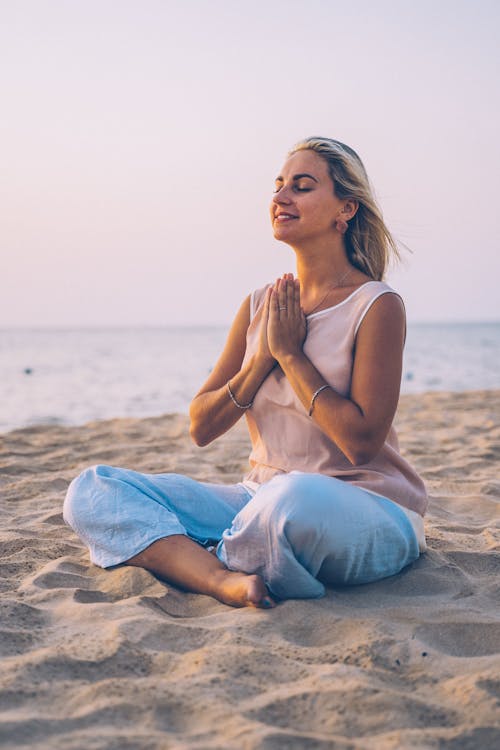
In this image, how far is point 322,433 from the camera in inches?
111

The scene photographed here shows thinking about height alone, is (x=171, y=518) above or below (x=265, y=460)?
below

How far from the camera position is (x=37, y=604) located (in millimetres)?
2516

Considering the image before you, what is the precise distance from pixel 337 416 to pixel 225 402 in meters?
0.58

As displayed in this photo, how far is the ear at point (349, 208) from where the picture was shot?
9.68ft

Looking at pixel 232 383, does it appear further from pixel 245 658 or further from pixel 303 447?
pixel 245 658

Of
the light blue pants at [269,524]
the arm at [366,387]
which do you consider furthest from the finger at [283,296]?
the light blue pants at [269,524]

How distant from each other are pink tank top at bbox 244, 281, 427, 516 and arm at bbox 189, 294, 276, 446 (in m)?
0.06

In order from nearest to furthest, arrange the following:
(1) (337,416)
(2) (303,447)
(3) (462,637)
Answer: (3) (462,637), (1) (337,416), (2) (303,447)

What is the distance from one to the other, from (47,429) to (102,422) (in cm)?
64

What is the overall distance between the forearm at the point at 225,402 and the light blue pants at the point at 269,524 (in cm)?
23

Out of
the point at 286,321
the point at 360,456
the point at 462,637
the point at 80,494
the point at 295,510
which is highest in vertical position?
the point at 286,321

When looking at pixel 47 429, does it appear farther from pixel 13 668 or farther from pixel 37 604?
pixel 13 668

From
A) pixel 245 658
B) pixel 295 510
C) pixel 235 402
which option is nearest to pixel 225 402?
pixel 235 402

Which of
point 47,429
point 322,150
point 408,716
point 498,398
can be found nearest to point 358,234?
point 322,150
